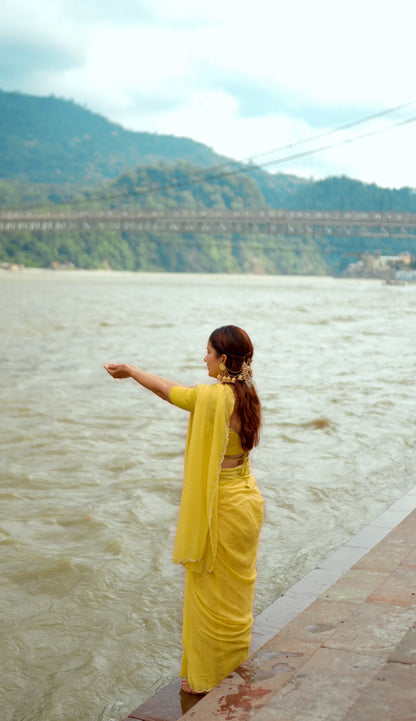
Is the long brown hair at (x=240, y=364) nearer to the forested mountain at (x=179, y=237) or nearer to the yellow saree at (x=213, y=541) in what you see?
the yellow saree at (x=213, y=541)

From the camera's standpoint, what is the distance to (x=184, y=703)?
2953mm

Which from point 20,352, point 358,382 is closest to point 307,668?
point 358,382

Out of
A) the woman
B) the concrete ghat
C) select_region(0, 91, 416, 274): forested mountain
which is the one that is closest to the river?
the concrete ghat

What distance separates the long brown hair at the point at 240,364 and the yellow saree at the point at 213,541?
0.18 feet

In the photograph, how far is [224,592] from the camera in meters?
2.95

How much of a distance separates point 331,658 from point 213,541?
557mm

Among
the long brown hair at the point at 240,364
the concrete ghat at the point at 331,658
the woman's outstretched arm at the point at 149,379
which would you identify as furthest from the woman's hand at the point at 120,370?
the concrete ghat at the point at 331,658

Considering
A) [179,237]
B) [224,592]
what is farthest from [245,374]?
[179,237]

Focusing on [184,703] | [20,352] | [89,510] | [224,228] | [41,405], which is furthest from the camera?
[224,228]

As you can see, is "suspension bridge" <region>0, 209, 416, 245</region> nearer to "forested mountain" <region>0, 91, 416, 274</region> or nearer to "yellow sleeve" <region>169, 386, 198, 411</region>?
"forested mountain" <region>0, 91, 416, 274</region>

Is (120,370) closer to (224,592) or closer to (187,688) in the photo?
(224,592)

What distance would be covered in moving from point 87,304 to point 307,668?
3403cm

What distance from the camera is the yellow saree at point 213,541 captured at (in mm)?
2854

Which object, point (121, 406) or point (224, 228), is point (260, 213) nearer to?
point (224, 228)
